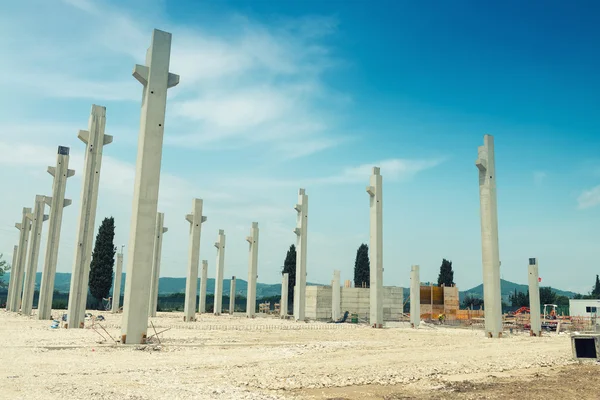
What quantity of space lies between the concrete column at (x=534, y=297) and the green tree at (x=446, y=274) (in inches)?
1977

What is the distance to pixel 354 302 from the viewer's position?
134 feet

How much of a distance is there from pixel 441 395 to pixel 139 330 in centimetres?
938

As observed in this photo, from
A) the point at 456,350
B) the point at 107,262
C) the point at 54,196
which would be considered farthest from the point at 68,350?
the point at 107,262

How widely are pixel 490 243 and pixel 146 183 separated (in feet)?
52.7

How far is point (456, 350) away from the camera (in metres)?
16.5

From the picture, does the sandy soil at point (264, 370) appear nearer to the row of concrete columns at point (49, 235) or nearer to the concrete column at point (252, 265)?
the row of concrete columns at point (49, 235)

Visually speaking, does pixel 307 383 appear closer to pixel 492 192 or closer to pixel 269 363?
pixel 269 363

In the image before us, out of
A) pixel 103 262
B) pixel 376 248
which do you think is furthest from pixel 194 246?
pixel 103 262

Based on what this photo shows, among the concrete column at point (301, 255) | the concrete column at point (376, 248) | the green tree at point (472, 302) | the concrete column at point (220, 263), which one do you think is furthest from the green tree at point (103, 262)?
the green tree at point (472, 302)

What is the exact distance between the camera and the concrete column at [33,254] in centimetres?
3219

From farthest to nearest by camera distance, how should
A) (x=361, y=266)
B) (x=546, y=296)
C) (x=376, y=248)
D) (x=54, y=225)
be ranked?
1. (x=546, y=296)
2. (x=361, y=266)
3. (x=376, y=248)
4. (x=54, y=225)

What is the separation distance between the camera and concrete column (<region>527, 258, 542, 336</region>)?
25.0 m

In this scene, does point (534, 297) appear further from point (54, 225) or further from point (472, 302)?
point (472, 302)

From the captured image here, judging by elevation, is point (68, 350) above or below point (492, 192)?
below
